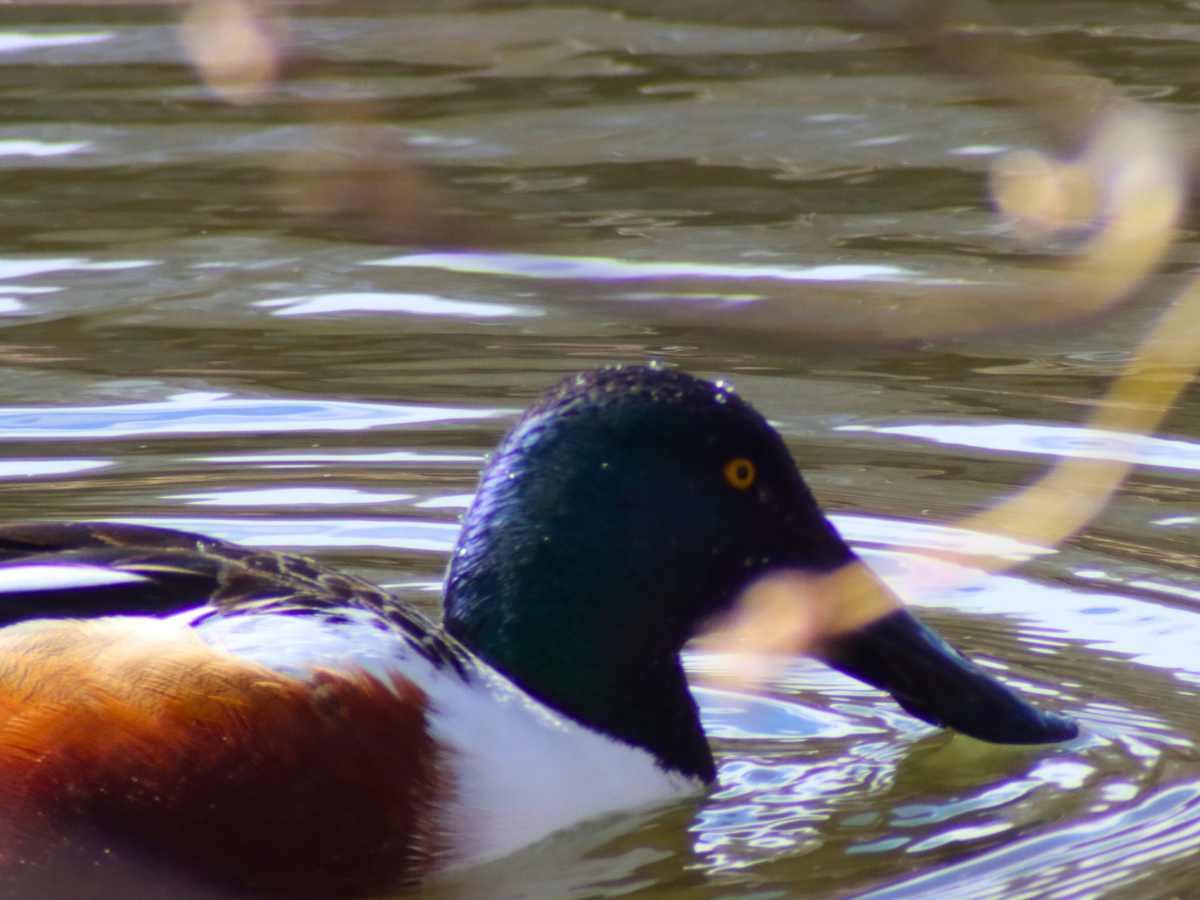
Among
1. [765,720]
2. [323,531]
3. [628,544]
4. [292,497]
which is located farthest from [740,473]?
[292,497]

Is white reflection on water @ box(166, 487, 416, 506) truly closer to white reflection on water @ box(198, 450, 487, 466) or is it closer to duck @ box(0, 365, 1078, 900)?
white reflection on water @ box(198, 450, 487, 466)

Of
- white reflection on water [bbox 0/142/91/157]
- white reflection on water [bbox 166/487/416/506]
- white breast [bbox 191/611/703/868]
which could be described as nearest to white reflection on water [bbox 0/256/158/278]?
white reflection on water [bbox 0/142/91/157]

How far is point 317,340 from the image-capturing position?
→ 620cm

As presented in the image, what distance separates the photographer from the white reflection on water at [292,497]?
4.77 metres

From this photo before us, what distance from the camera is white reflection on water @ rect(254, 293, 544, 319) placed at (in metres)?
6.45

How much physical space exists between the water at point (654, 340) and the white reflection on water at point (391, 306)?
2 cm

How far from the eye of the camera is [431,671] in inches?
111

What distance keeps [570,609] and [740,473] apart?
0.40m

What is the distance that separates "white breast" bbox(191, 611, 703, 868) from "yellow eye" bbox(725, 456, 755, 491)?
1.76ft

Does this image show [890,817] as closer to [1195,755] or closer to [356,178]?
[1195,755]

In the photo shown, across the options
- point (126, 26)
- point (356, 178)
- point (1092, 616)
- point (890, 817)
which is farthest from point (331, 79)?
point (356, 178)

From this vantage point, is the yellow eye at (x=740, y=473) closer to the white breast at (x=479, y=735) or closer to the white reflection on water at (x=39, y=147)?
the white breast at (x=479, y=735)

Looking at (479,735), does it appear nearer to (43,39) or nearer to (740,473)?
(740,473)

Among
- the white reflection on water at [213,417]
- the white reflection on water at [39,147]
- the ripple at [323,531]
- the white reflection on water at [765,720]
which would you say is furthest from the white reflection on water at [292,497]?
the white reflection on water at [39,147]
